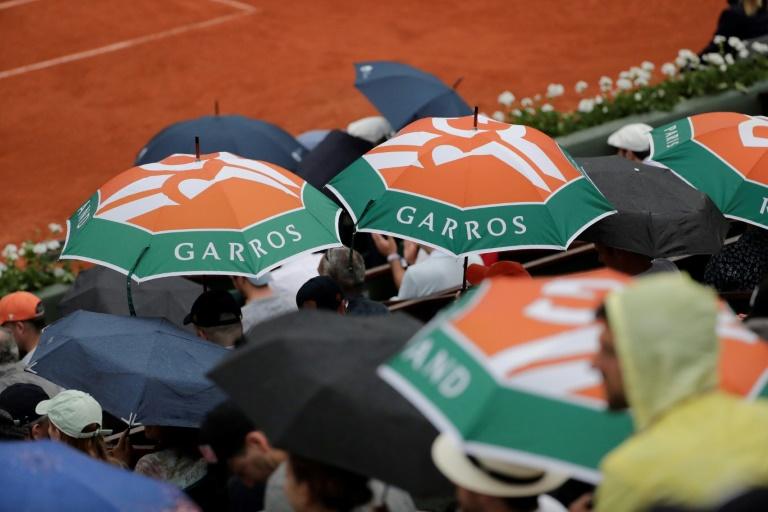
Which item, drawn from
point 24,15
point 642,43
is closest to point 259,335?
point 642,43

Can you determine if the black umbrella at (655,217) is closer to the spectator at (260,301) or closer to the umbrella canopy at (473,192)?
the umbrella canopy at (473,192)

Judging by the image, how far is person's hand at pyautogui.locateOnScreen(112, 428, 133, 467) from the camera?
634 cm

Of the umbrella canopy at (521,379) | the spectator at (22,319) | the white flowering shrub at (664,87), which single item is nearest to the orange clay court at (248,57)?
the white flowering shrub at (664,87)

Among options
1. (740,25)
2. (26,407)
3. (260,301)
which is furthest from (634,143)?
(26,407)

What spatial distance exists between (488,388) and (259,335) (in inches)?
44.1

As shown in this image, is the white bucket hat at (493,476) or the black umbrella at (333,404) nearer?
the white bucket hat at (493,476)

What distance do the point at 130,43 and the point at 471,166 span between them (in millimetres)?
12135

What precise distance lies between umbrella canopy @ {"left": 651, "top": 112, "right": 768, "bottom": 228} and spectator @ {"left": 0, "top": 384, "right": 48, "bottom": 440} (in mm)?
3582

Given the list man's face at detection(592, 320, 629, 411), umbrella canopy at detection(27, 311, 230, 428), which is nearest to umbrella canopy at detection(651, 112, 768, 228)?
umbrella canopy at detection(27, 311, 230, 428)

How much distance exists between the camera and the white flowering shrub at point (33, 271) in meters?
10.4

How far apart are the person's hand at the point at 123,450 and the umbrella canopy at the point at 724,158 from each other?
325 centimetres

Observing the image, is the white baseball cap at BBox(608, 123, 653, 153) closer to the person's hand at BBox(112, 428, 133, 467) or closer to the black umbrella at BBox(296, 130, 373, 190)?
the black umbrella at BBox(296, 130, 373, 190)

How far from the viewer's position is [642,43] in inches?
706

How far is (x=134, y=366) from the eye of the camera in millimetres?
6133
